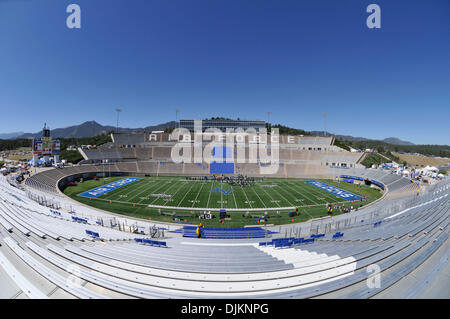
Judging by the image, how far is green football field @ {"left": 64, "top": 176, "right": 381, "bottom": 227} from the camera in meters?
17.9

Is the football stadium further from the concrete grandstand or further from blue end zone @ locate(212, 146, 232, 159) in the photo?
blue end zone @ locate(212, 146, 232, 159)

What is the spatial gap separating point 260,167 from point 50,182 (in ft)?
127

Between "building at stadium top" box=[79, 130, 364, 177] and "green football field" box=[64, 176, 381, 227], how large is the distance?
1102 centimetres

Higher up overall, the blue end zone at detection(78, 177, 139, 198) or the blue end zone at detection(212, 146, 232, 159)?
the blue end zone at detection(212, 146, 232, 159)

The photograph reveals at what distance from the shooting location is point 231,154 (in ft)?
153

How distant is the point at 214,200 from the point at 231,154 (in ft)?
82.9

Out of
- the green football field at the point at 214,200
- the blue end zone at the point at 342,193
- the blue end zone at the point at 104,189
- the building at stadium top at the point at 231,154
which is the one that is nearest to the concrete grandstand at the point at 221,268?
the green football field at the point at 214,200

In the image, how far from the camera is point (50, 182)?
2650cm

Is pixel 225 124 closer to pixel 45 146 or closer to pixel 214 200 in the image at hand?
pixel 45 146

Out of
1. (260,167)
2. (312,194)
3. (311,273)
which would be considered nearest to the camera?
(311,273)

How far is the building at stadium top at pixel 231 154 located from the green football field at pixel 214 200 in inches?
434

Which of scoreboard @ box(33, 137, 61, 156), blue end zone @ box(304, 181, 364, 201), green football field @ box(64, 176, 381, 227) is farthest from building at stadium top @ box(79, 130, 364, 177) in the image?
green football field @ box(64, 176, 381, 227)

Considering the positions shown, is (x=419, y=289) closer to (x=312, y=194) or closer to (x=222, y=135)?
(x=312, y=194)

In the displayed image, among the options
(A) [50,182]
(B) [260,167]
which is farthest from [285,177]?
(A) [50,182]
